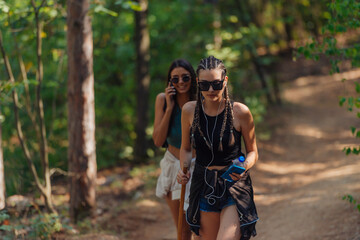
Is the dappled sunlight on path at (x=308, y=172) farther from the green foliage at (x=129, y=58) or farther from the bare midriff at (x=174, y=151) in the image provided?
the bare midriff at (x=174, y=151)

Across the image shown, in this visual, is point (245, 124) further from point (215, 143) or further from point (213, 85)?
point (213, 85)

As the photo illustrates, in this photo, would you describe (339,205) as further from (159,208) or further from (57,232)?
(57,232)

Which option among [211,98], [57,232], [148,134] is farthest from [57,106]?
[211,98]

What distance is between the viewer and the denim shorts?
11.3 ft

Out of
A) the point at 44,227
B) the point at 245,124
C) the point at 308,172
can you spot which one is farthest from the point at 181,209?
the point at 308,172

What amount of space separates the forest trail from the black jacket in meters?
2.19

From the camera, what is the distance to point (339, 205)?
6238 mm

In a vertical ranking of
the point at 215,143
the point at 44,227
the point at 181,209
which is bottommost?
the point at 44,227

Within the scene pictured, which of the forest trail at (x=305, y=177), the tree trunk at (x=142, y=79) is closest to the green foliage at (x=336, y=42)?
the forest trail at (x=305, y=177)

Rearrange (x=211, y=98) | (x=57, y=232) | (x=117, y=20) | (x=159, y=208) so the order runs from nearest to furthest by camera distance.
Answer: (x=211, y=98) → (x=57, y=232) → (x=159, y=208) → (x=117, y=20)

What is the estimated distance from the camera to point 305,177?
8.99 m

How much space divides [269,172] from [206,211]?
643cm

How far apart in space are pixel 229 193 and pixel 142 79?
24.5ft

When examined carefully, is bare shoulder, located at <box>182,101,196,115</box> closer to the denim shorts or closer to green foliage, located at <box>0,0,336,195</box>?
the denim shorts
